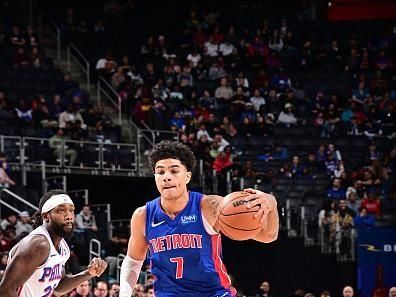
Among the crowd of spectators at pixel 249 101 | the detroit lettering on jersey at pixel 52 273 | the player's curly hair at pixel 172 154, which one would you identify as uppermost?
the crowd of spectators at pixel 249 101

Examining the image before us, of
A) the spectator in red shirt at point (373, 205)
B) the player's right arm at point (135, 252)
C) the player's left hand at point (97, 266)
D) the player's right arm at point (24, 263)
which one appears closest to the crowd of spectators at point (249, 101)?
the spectator in red shirt at point (373, 205)

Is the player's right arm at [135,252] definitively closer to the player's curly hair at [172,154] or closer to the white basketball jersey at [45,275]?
the player's curly hair at [172,154]

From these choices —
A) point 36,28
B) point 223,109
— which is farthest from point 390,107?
point 36,28

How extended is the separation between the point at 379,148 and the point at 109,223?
6.68 metres

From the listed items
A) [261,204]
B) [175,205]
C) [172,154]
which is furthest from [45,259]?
[261,204]

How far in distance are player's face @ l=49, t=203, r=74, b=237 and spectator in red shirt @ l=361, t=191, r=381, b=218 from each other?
11.8 meters

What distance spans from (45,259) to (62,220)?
433 mm

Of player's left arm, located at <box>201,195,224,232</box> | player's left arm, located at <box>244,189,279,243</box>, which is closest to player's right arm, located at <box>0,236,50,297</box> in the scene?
player's left arm, located at <box>201,195,224,232</box>

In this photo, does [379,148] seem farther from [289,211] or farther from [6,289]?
[6,289]

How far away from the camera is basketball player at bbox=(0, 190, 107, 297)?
8016 mm

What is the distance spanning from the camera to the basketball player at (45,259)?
26.3ft

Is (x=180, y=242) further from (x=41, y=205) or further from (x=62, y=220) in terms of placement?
(x=41, y=205)

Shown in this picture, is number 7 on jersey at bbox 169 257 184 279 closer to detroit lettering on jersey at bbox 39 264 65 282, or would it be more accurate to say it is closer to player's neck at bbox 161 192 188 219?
player's neck at bbox 161 192 188 219

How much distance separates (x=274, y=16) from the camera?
27859mm
